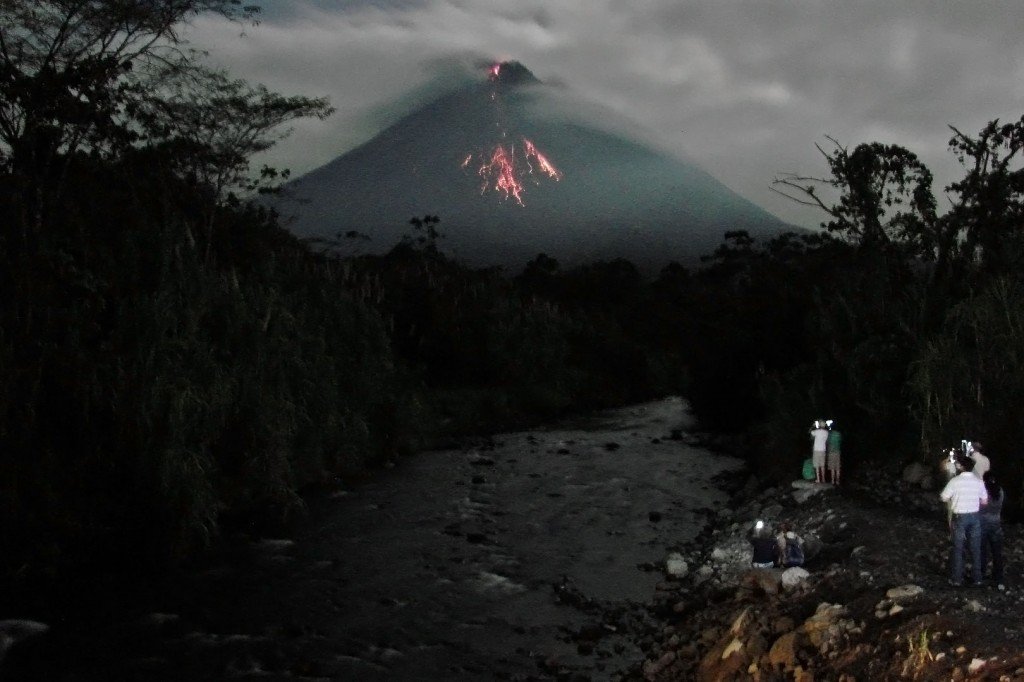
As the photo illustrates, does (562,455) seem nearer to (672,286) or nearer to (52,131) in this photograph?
(52,131)

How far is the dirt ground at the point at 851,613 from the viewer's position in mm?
7539

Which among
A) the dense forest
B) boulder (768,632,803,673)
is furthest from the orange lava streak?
boulder (768,632,803,673)

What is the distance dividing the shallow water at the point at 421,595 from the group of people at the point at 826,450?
250cm

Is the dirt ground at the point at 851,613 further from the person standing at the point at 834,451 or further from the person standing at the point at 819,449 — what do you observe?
the person standing at the point at 819,449

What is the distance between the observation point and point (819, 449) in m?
17.0

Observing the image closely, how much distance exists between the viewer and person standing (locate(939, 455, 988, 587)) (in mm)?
9195

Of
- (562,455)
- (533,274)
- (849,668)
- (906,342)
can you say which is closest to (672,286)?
(533,274)

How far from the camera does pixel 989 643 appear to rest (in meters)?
7.39

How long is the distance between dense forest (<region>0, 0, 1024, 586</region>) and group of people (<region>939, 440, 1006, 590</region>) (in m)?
4.18

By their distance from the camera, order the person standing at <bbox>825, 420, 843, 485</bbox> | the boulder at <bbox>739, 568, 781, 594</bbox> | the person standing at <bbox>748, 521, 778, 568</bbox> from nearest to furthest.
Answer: the boulder at <bbox>739, 568, 781, 594</bbox>
the person standing at <bbox>748, 521, 778, 568</bbox>
the person standing at <bbox>825, 420, 843, 485</bbox>

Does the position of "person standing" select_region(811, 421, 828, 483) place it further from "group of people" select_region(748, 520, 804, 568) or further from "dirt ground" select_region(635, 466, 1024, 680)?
"group of people" select_region(748, 520, 804, 568)

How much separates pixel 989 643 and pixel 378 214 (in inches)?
5427

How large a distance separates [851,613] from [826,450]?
8.53 metres

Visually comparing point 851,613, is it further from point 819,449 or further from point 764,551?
point 819,449
